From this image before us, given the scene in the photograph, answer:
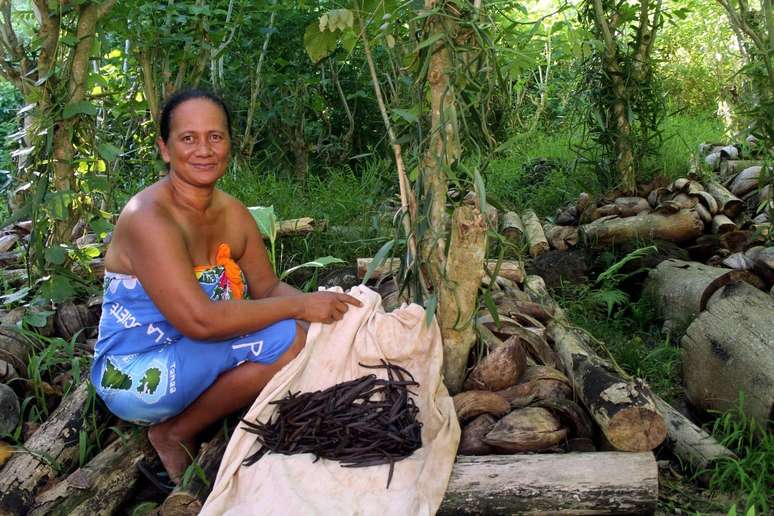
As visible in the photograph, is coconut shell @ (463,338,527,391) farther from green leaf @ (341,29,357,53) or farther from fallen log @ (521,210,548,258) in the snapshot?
fallen log @ (521,210,548,258)

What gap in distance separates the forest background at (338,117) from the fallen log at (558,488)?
0.35m

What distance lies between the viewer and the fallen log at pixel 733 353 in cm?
289

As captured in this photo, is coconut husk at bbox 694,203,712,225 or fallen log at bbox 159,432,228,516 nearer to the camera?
fallen log at bbox 159,432,228,516

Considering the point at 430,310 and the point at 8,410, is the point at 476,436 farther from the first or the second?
the point at 8,410

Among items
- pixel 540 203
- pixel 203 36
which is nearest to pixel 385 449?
Answer: pixel 203 36

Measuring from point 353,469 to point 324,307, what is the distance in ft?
1.95

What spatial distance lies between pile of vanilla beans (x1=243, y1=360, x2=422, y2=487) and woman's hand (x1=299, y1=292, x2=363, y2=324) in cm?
23

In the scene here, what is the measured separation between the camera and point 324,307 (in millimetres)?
2715

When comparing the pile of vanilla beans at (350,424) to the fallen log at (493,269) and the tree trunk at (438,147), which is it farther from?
the fallen log at (493,269)

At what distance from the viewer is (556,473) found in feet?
7.64

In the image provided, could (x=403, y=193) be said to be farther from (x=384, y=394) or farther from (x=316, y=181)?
(x=316, y=181)

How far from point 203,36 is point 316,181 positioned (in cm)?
146

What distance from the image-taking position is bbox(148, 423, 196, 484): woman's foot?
2.63 meters

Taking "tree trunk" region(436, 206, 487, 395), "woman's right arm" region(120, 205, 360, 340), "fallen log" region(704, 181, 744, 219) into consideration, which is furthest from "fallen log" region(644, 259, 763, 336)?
"woman's right arm" region(120, 205, 360, 340)
